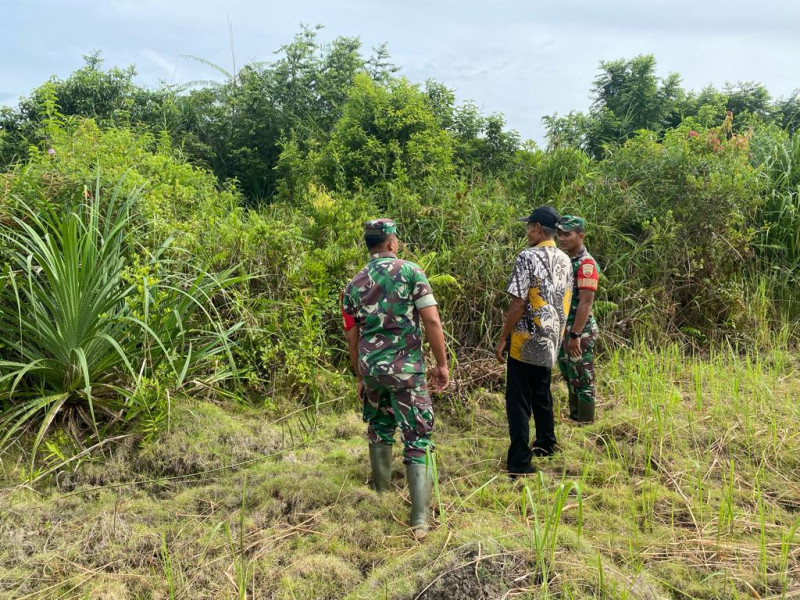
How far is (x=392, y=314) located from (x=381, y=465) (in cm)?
88

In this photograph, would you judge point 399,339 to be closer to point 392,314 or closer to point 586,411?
point 392,314

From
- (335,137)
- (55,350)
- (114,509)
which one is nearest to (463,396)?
(114,509)

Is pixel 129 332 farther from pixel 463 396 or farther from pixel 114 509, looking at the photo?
pixel 463 396

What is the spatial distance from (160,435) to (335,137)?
4.80 m

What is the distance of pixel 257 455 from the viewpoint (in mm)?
3678

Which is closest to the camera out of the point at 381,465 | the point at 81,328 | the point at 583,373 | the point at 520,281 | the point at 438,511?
the point at 438,511

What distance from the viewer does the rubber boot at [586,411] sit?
4105 millimetres

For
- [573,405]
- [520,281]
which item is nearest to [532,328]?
[520,281]

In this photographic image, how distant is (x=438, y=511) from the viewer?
3086 mm

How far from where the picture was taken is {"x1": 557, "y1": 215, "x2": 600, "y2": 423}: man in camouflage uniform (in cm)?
385

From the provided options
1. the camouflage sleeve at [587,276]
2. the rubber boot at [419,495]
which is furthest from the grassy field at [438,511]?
the camouflage sleeve at [587,276]

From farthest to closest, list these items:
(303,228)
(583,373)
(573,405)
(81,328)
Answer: (303,228), (573,405), (583,373), (81,328)

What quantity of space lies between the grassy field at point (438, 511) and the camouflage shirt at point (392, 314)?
29.4 inches

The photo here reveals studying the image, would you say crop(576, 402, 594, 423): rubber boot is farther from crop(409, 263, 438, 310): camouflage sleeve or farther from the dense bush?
crop(409, 263, 438, 310): camouflage sleeve
